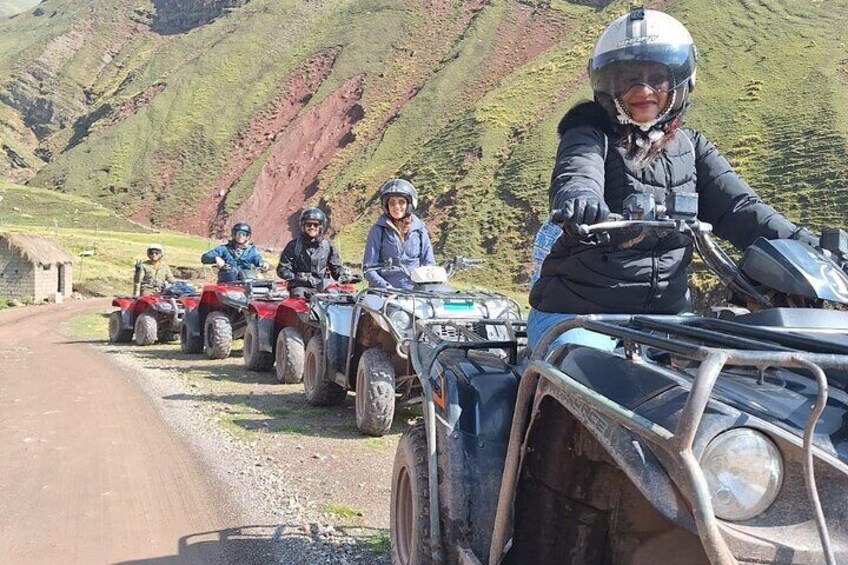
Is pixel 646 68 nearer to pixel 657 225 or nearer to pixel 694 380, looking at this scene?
pixel 657 225

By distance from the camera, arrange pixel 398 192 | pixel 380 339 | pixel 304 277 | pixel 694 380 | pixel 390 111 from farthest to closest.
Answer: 1. pixel 390 111
2. pixel 304 277
3. pixel 398 192
4. pixel 380 339
5. pixel 694 380

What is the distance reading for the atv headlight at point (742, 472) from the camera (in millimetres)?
1542

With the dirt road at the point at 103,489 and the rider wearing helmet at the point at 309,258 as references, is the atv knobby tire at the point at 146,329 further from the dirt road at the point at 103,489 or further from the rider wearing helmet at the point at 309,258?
the dirt road at the point at 103,489

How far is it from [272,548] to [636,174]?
8.79ft

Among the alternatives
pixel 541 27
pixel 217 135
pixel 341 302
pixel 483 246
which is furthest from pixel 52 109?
pixel 341 302

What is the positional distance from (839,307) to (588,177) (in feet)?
3.03

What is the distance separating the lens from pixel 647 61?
2.98 metres

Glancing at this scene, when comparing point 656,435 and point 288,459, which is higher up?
point 656,435

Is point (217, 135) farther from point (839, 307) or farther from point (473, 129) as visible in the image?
point (839, 307)

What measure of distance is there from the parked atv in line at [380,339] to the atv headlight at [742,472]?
14.5ft

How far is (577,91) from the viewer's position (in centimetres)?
4412

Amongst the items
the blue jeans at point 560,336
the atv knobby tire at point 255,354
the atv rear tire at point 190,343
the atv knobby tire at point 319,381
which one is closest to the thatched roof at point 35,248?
the atv rear tire at point 190,343

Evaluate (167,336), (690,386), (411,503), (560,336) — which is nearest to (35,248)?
(167,336)

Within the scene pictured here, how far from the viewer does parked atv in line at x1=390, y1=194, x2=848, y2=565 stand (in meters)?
1.50
